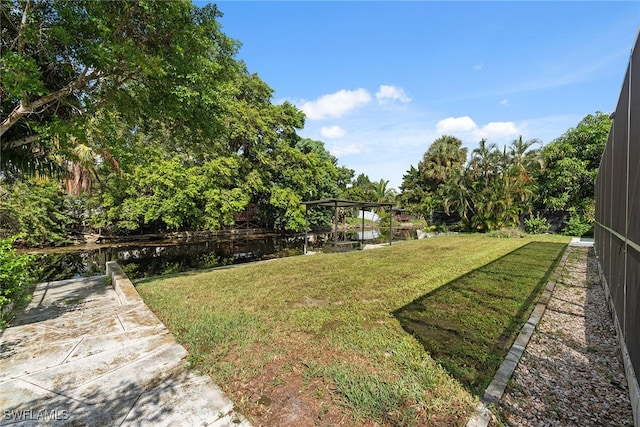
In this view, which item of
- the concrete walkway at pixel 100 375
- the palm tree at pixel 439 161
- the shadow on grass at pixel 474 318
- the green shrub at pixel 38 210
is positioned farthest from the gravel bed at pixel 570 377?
the palm tree at pixel 439 161

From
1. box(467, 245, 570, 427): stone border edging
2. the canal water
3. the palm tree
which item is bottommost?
the canal water

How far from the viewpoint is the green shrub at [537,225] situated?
19.3 m

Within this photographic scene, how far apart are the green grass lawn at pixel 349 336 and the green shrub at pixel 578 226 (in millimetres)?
15471

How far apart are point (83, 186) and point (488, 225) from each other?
2189cm

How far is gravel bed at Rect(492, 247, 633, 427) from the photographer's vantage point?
2180mm

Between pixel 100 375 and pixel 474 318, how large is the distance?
4.66 m

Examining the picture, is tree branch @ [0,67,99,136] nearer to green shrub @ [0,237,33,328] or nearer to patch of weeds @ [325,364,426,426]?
green shrub @ [0,237,33,328]

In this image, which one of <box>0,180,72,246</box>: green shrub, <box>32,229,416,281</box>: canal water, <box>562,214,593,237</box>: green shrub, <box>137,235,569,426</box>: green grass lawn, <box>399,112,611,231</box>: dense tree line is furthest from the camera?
<box>399,112,611,231</box>: dense tree line

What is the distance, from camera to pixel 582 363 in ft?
9.83

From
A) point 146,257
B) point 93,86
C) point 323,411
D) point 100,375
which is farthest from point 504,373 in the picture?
point 146,257

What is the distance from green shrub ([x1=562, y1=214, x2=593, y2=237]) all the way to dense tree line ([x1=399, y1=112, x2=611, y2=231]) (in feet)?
0.21

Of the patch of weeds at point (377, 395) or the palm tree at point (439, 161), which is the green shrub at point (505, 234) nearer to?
the palm tree at point (439, 161)

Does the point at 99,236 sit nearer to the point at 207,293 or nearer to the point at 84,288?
the point at 84,288

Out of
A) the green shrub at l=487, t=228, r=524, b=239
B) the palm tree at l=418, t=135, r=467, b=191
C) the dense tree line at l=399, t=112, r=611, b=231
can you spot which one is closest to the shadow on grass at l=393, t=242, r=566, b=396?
the green shrub at l=487, t=228, r=524, b=239
